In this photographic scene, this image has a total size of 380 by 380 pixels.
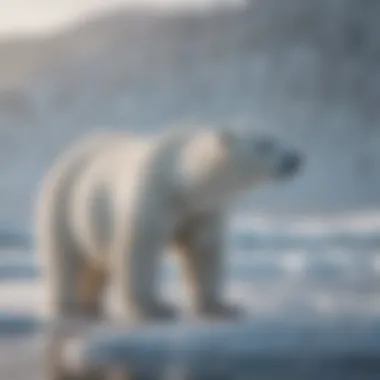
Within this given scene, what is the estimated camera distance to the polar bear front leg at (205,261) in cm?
105

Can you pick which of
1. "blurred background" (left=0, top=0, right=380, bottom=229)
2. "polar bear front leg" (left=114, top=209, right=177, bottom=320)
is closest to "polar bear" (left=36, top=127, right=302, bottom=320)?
"polar bear front leg" (left=114, top=209, right=177, bottom=320)

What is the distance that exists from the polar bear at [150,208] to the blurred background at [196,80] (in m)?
0.13

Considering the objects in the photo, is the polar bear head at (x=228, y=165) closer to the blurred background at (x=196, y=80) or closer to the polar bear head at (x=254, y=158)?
the polar bear head at (x=254, y=158)

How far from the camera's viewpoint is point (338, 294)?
1.17 m

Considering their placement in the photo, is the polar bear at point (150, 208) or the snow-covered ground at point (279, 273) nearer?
the polar bear at point (150, 208)

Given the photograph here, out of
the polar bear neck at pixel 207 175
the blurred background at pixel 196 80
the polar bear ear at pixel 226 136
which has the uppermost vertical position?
the blurred background at pixel 196 80

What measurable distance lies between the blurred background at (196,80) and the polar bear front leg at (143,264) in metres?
0.23

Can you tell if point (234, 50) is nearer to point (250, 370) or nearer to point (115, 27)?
point (115, 27)

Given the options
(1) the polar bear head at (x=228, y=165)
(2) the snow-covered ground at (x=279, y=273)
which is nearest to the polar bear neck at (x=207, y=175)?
(1) the polar bear head at (x=228, y=165)

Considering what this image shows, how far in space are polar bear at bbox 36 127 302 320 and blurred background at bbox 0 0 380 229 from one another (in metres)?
0.13

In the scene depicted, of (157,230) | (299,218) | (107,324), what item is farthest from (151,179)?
(299,218)

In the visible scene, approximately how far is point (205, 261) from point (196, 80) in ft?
0.92

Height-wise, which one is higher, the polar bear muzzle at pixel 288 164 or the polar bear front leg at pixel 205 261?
the polar bear muzzle at pixel 288 164

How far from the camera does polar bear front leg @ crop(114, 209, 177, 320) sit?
0.99 metres
